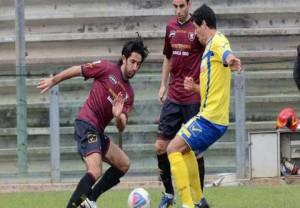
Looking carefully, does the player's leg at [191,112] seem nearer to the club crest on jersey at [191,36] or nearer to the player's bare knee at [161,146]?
the player's bare knee at [161,146]

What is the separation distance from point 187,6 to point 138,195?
2.16 metres

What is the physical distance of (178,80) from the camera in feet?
31.0

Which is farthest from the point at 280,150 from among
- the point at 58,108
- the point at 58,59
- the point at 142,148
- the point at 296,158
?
the point at 58,59

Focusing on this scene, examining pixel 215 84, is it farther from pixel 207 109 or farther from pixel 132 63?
pixel 132 63

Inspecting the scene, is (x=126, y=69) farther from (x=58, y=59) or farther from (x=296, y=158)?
(x=58, y=59)

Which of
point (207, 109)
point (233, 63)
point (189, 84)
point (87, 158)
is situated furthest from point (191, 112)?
A: point (233, 63)

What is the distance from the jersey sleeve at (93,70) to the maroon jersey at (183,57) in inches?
37.4

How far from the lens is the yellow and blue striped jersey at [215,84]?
326 inches

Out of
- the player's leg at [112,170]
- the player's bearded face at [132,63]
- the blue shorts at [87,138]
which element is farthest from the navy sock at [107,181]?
the player's bearded face at [132,63]

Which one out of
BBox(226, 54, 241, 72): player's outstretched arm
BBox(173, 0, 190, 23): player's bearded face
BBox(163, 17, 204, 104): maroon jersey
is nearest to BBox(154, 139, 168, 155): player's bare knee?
BBox(163, 17, 204, 104): maroon jersey

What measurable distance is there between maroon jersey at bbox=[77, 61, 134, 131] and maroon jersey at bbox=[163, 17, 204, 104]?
0.80m

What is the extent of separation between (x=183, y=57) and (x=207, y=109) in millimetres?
1195

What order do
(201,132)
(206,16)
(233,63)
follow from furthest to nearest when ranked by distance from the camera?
1. (206,16)
2. (201,132)
3. (233,63)

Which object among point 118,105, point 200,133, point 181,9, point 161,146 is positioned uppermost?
point 181,9
